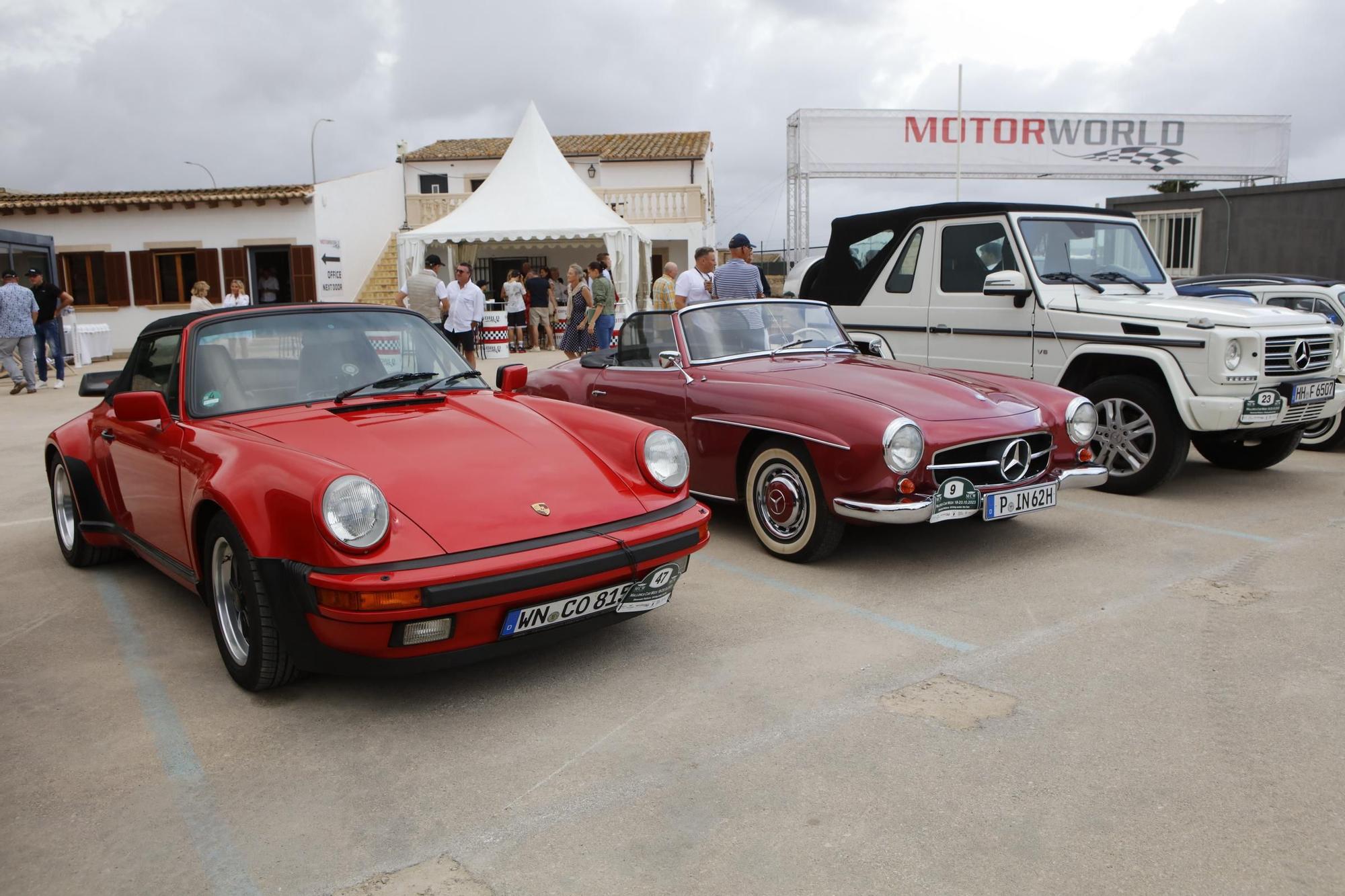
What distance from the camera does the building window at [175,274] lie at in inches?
997

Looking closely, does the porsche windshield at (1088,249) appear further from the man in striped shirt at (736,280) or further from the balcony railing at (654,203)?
the balcony railing at (654,203)

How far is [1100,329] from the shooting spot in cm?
667

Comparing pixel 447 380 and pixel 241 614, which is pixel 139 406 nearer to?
pixel 241 614

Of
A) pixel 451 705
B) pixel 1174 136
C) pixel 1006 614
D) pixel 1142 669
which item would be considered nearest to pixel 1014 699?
pixel 1142 669

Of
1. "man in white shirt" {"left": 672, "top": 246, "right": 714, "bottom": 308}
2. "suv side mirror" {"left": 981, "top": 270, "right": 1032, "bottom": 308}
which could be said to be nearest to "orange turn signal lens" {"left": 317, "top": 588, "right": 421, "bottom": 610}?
"suv side mirror" {"left": 981, "top": 270, "right": 1032, "bottom": 308}

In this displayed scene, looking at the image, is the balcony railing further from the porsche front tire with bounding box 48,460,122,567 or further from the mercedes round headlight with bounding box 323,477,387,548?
the mercedes round headlight with bounding box 323,477,387,548

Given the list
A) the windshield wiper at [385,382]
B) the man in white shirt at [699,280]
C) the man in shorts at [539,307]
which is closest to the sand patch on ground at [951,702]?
the windshield wiper at [385,382]

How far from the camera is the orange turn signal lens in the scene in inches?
119

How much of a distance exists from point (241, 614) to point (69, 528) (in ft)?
7.76

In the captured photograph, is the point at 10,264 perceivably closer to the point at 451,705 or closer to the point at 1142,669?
the point at 451,705

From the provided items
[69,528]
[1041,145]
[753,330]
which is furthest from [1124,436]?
[1041,145]

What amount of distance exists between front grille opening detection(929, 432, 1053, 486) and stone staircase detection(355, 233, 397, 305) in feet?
79.2

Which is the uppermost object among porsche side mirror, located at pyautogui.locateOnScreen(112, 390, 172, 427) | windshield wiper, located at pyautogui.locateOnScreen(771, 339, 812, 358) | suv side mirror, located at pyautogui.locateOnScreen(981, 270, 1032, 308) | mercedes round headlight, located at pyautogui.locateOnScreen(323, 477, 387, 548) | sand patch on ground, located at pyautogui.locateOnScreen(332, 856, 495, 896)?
suv side mirror, located at pyautogui.locateOnScreen(981, 270, 1032, 308)

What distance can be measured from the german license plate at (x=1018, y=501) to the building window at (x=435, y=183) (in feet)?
101
